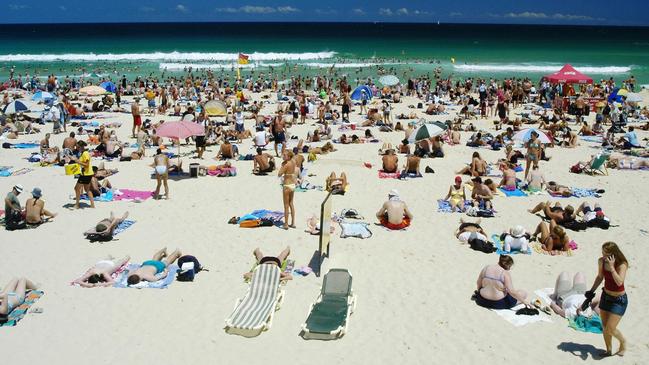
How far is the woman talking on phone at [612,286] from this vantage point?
566cm

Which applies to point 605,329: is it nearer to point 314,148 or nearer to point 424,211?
point 424,211

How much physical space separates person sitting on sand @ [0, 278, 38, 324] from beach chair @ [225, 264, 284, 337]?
2.68 m

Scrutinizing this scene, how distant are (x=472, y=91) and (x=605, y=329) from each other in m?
26.7

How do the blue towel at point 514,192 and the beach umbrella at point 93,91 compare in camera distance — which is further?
the beach umbrella at point 93,91

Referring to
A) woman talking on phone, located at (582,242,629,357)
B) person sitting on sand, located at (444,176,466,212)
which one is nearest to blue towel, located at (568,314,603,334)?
woman talking on phone, located at (582,242,629,357)

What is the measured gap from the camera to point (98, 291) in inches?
302

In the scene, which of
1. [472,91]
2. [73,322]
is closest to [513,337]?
[73,322]

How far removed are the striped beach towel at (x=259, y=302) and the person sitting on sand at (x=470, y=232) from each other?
11.4 feet

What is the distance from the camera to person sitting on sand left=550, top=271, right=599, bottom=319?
696 centimetres

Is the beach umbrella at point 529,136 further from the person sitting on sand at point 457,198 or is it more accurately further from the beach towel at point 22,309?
the beach towel at point 22,309

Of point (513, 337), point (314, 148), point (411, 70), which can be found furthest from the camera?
point (411, 70)

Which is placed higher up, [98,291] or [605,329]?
[605,329]

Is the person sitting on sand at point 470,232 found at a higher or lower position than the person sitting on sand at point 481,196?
lower

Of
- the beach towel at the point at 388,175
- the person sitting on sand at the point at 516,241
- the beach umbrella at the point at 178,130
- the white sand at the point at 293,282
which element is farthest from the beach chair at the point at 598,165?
the beach umbrella at the point at 178,130
